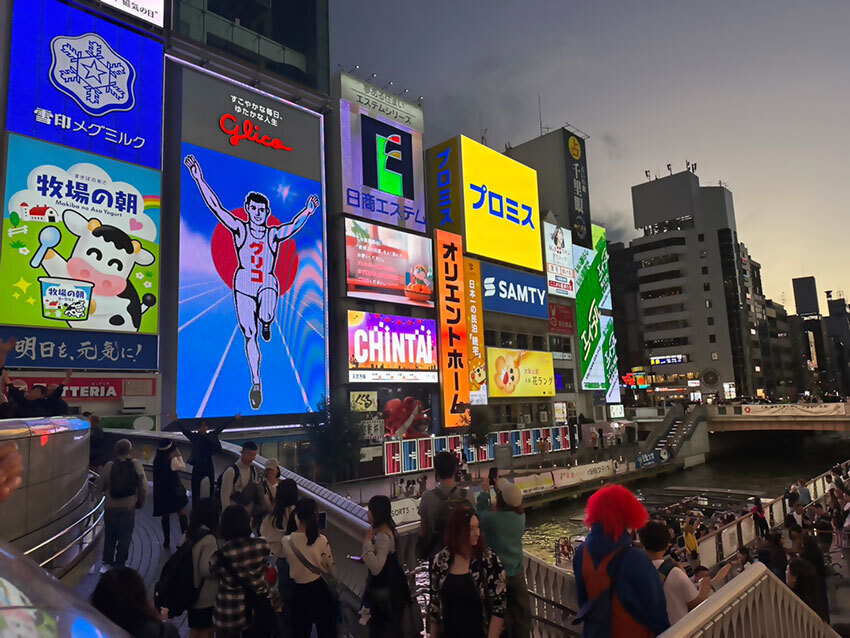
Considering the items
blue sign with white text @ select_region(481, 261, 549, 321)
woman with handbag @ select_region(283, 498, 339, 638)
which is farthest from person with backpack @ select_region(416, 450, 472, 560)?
blue sign with white text @ select_region(481, 261, 549, 321)

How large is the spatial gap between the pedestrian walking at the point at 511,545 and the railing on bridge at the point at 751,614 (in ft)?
4.14

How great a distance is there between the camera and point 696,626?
2.73 m

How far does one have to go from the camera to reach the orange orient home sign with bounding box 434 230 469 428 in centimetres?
3769

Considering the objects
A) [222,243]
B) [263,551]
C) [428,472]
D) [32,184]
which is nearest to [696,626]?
[263,551]

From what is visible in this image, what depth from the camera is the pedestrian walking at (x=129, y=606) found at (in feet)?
8.39

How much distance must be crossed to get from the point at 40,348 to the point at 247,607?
21507 millimetres

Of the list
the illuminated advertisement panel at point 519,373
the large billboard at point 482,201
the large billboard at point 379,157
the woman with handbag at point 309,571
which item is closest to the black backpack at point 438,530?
the woman with handbag at point 309,571

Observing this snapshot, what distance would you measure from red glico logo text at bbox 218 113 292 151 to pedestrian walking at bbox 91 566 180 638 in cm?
2939

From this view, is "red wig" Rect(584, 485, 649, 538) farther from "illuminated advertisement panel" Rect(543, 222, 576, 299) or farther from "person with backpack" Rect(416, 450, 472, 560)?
"illuminated advertisement panel" Rect(543, 222, 576, 299)

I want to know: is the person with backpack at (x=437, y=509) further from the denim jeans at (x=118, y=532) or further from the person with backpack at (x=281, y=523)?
the denim jeans at (x=118, y=532)

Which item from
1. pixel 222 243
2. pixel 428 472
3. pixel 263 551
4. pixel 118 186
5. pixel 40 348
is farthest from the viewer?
pixel 428 472

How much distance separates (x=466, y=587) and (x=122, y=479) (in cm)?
465

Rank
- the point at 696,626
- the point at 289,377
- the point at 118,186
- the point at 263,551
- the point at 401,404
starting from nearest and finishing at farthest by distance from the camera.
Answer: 1. the point at 696,626
2. the point at 263,551
3. the point at 118,186
4. the point at 289,377
5. the point at 401,404

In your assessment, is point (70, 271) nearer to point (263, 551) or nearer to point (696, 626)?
point (263, 551)
